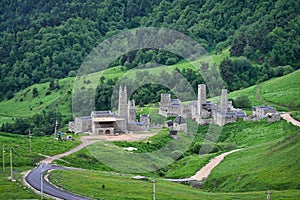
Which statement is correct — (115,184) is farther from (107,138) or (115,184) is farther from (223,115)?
(223,115)

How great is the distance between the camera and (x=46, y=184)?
61312 mm

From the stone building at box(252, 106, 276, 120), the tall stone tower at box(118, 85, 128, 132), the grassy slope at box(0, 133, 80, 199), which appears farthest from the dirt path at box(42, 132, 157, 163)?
the stone building at box(252, 106, 276, 120)

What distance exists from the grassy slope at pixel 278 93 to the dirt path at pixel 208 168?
1476 inches

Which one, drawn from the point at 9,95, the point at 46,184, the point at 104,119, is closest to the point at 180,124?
the point at 104,119

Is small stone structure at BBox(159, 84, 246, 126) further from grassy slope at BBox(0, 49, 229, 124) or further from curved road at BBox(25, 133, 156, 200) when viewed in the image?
grassy slope at BBox(0, 49, 229, 124)

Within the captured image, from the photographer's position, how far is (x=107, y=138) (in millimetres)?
93125

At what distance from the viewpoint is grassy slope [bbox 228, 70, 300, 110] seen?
120188 millimetres

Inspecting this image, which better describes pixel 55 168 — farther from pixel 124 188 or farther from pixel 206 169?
pixel 206 169

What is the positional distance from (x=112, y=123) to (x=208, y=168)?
25893 millimetres

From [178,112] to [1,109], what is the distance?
77556mm

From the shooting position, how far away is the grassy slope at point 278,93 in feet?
394

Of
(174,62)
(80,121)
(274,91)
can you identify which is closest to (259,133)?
(80,121)

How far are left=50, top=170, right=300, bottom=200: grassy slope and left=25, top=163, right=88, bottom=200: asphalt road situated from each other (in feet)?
3.42

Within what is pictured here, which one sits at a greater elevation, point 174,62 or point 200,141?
point 174,62
